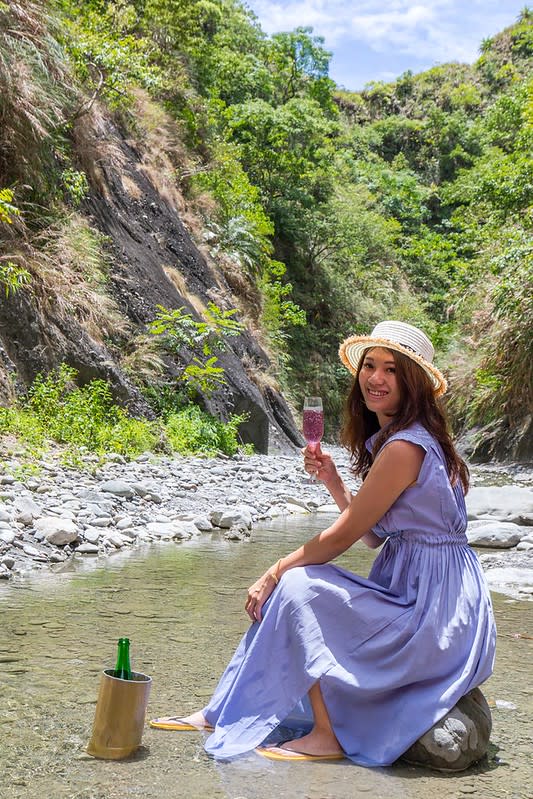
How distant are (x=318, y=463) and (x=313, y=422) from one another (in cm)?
17

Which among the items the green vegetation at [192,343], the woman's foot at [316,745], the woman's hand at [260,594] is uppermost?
the green vegetation at [192,343]

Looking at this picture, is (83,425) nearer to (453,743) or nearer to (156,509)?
(156,509)

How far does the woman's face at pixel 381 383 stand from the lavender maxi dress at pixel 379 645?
0.21 metres

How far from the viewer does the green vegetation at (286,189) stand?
11.6 m

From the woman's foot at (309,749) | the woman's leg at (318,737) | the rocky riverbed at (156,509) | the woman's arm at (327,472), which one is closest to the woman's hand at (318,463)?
the woman's arm at (327,472)

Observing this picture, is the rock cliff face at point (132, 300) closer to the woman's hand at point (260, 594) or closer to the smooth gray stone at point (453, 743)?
the woman's hand at point (260, 594)

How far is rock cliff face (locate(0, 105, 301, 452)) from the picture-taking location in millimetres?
9938

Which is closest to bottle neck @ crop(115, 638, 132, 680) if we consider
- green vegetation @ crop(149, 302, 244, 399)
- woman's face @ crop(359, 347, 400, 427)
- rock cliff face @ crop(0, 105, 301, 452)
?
woman's face @ crop(359, 347, 400, 427)

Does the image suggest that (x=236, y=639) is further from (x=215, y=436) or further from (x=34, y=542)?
(x=215, y=436)

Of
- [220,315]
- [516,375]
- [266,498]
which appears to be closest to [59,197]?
[220,315]

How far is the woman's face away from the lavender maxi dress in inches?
8.4

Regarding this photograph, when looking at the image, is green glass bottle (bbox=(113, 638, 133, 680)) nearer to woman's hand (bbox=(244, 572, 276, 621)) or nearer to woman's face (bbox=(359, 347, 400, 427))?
woman's hand (bbox=(244, 572, 276, 621))

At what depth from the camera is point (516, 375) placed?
15656mm

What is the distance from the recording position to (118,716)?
2443 millimetres
